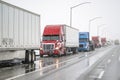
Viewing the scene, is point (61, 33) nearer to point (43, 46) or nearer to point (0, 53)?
point (43, 46)

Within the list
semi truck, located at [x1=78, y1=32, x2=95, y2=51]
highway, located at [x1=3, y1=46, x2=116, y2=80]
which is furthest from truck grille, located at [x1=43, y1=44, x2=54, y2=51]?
semi truck, located at [x1=78, y1=32, x2=95, y2=51]

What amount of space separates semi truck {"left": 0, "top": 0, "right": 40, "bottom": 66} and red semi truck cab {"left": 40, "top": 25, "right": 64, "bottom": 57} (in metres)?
9.96

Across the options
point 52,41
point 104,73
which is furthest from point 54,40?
point 104,73

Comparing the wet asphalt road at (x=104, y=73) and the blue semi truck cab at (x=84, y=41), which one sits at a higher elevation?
the blue semi truck cab at (x=84, y=41)

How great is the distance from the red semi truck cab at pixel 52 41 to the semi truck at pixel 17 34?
9962 mm

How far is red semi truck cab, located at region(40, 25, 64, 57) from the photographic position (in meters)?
37.2

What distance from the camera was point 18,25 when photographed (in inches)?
891

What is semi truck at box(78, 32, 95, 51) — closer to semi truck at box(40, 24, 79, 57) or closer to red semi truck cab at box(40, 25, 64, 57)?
semi truck at box(40, 24, 79, 57)

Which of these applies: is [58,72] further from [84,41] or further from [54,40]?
[84,41]

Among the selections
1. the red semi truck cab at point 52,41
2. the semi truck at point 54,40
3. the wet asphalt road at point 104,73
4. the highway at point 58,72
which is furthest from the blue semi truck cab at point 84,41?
the wet asphalt road at point 104,73

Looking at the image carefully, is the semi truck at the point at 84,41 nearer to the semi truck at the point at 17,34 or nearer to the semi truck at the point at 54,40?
the semi truck at the point at 54,40

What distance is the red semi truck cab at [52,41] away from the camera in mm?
37188

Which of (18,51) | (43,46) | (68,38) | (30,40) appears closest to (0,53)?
(18,51)

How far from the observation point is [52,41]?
3738 cm
